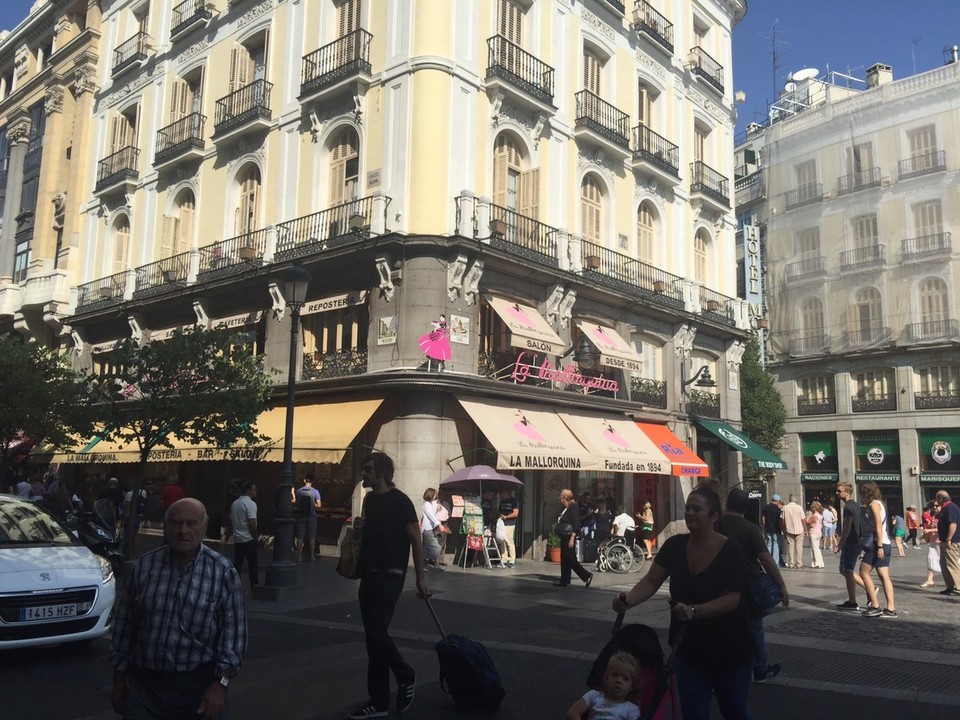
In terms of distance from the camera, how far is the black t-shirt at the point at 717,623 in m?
4.16

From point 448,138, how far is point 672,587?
50.5 ft

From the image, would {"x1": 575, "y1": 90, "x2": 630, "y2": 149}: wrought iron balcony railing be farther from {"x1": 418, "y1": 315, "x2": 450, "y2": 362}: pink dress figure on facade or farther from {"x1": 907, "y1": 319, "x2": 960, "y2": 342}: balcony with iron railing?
{"x1": 907, "y1": 319, "x2": 960, "y2": 342}: balcony with iron railing

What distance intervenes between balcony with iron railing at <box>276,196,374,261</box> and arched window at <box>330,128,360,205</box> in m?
0.55

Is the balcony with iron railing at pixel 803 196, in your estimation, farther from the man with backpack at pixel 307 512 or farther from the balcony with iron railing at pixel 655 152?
the man with backpack at pixel 307 512

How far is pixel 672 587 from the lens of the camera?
435cm

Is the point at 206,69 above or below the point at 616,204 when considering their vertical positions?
above

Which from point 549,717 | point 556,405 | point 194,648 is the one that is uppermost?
point 556,405

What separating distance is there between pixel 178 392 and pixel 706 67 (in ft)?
70.7

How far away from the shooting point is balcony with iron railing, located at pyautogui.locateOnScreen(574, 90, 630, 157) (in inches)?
851

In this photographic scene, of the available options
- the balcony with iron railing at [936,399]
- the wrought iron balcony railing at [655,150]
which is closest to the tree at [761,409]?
the balcony with iron railing at [936,399]

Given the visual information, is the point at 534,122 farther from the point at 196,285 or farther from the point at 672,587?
the point at 672,587

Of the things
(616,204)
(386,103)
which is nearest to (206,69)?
(386,103)

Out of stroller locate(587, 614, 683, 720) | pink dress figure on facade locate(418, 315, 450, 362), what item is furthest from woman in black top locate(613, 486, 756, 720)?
pink dress figure on facade locate(418, 315, 450, 362)

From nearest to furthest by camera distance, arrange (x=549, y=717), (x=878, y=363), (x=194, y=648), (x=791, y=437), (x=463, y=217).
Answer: (x=194, y=648), (x=549, y=717), (x=463, y=217), (x=878, y=363), (x=791, y=437)
